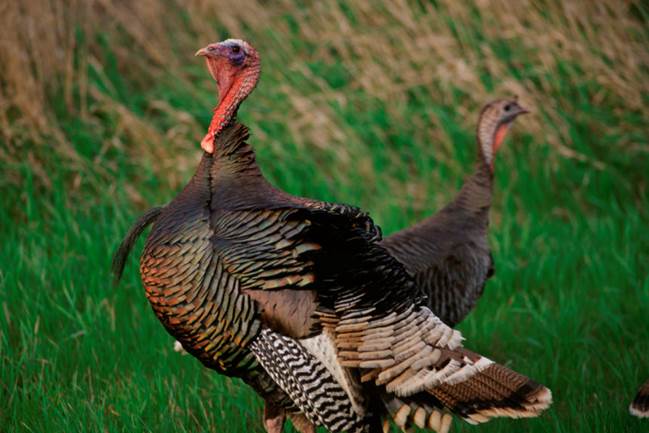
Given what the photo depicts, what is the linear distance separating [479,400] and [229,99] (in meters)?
1.49

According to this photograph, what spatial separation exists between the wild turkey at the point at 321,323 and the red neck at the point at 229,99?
0.43 metres

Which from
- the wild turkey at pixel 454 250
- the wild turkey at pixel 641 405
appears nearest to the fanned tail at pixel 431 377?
the wild turkey at pixel 641 405

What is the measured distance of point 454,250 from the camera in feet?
14.8

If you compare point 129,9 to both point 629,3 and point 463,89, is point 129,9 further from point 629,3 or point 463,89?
point 629,3

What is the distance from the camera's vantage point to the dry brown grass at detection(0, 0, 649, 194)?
243 inches

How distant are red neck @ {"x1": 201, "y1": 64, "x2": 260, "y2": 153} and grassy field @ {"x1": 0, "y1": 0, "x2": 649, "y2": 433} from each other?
122 cm

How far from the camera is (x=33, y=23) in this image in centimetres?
612

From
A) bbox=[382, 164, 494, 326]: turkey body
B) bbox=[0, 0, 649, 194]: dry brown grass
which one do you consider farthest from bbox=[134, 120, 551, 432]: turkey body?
bbox=[0, 0, 649, 194]: dry brown grass

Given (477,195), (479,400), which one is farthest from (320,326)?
(477,195)

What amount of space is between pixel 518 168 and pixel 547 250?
0.99 metres

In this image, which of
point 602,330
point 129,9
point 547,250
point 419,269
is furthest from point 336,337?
point 129,9

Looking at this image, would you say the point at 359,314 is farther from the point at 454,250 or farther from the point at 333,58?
the point at 333,58

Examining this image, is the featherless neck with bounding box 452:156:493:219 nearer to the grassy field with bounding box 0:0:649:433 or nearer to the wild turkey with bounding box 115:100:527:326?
the wild turkey with bounding box 115:100:527:326

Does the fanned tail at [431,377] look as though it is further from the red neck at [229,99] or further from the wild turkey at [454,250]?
the wild turkey at [454,250]
